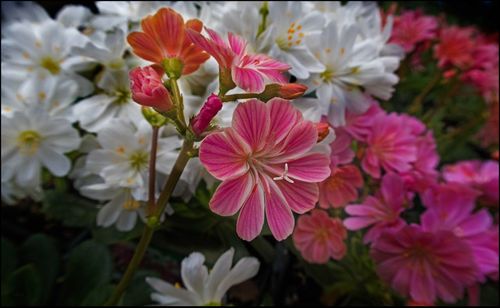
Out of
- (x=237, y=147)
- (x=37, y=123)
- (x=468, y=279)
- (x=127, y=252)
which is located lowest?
(x=127, y=252)

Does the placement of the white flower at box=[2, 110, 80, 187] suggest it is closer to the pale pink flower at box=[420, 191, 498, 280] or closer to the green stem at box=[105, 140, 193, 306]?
the green stem at box=[105, 140, 193, 306]

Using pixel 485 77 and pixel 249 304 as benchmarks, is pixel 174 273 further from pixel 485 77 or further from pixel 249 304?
pixel 485 77

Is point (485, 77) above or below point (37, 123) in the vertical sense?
below

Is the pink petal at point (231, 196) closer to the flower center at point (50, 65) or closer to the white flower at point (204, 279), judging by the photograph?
the white flower at point (204, 279)

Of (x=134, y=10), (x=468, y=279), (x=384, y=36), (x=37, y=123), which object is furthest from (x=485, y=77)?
(x=37, y=123)

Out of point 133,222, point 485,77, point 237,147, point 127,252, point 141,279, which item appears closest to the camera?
point 237,147

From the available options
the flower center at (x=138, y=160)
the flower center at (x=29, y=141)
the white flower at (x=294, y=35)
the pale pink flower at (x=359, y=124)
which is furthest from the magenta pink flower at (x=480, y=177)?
the flower center at (x=29, y=141)
